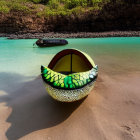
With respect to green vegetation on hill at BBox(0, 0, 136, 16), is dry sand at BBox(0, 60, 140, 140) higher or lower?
lower

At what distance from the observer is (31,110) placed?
220 cm

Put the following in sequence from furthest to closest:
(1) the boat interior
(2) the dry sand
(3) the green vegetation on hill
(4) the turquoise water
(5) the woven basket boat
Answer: (3) the green vegetation on hill < (4) the turquoise water < (1) the boat interior < (5) the woven basket boat < (2) the dry sand

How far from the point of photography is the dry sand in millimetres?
1654

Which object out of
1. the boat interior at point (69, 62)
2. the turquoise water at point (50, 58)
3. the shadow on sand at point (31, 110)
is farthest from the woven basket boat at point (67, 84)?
the turquoise water at point (50, 58)

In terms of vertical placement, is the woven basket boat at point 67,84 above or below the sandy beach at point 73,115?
above

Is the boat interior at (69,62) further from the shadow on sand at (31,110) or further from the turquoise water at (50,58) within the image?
the turquoise water at (50,58)

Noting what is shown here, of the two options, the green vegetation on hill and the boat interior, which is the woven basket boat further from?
the green vegetation on hill

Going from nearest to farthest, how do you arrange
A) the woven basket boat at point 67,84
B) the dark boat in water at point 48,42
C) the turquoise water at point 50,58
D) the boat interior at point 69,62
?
the woven basket boat at point 67,84 < the boat interior at point 69,62 < the turquoise water at point 50,58 < the dark boat in water at point 48,42

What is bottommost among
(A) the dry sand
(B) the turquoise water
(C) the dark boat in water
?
(A) the dry sand

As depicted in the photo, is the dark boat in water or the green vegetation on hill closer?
the dark boat in water

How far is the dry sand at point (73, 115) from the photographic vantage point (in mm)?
1654

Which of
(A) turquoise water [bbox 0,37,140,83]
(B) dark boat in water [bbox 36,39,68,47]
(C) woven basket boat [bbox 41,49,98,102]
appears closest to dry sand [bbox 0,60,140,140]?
(C) woven basket boat [bbox 41,49,98,102]

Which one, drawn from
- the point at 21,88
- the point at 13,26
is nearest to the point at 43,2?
the point at 13,26

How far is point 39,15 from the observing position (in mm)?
23812
